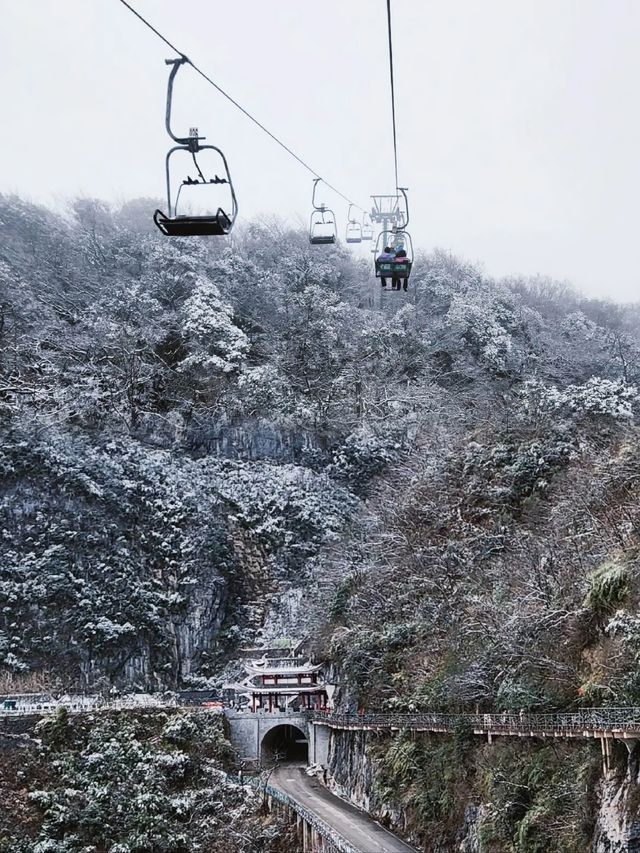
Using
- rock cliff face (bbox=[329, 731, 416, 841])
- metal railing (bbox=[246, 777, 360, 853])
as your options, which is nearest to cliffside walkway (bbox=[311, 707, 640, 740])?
rock cliff face (bbox=[329, 731, 416, 841])

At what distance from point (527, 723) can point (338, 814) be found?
707cm

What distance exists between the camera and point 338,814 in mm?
18109

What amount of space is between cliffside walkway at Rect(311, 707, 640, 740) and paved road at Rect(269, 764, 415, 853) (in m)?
2.09

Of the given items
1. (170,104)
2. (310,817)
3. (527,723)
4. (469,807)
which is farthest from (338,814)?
(170,104)

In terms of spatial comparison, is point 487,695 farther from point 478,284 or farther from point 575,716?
point 478,284

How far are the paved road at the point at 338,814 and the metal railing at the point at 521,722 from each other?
2.09 meters

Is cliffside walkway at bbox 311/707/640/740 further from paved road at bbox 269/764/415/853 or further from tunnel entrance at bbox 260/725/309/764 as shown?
tunnel entrance at bbox 260/725/309/764

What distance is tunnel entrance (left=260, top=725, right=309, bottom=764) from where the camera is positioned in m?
27.0

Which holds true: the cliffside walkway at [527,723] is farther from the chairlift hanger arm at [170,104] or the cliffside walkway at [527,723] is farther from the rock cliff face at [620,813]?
the chairlift hanger arm at [170,104]

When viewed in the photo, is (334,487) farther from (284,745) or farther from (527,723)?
(527,723)

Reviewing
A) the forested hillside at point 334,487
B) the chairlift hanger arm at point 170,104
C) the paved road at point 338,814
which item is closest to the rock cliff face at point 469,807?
the forested hillside at point 334,487

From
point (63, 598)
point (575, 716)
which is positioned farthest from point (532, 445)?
point (63, 598)

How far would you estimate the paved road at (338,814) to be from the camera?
15.1m

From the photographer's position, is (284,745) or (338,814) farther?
(284,745)
